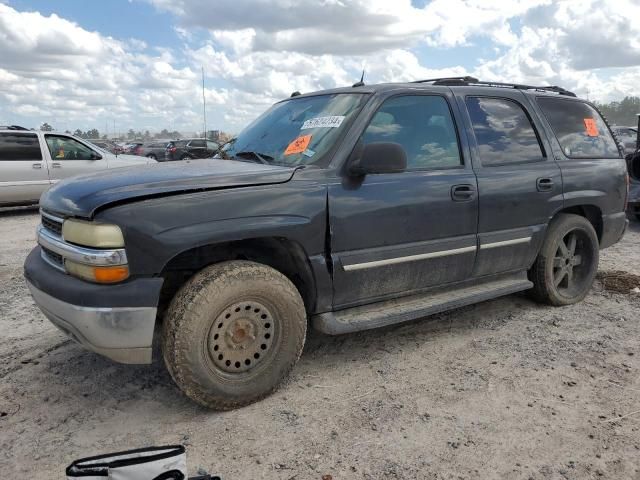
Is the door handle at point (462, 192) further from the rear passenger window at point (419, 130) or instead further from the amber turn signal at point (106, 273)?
the amber turn signal at point (106, 273)

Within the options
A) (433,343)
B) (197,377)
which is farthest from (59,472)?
(433,343)

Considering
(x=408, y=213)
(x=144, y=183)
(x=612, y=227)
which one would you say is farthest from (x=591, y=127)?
(x=144, y=183)

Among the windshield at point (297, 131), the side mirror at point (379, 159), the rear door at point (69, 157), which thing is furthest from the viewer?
the rear door at point (69, 157)

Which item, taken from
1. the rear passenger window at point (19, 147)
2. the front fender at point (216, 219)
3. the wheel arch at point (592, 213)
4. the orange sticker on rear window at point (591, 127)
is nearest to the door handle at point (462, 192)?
the front fender at point (216, 219)

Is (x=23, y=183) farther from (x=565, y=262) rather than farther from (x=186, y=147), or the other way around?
(x=186, y=147)

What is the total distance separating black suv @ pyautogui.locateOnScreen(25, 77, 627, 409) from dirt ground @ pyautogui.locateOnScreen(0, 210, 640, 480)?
1.08ft

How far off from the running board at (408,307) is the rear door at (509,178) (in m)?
0.13

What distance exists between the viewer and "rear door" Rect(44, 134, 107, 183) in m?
10.3

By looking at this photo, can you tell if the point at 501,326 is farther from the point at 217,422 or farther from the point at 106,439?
the point at 106,439

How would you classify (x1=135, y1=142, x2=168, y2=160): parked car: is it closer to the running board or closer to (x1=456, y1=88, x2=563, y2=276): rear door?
(x1=456, y1=88, x2=563, y2=276): rear door

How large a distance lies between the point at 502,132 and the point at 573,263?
4.89ft

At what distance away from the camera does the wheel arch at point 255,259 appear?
2963 millimetres

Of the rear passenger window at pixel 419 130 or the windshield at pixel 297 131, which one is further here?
the rear passenger window at pixel 419 130

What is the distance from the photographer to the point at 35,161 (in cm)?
1009
